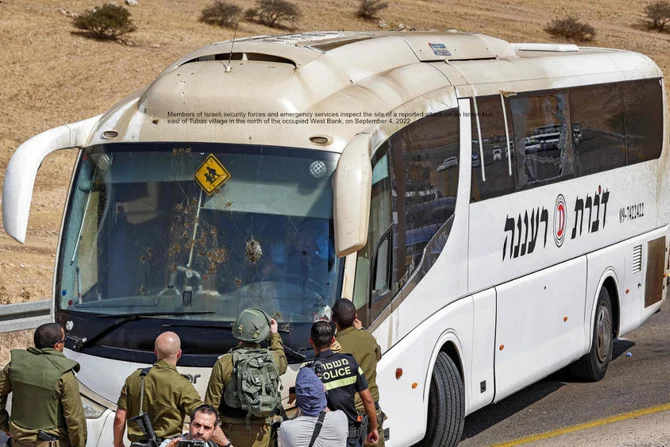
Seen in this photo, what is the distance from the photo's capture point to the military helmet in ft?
25.4

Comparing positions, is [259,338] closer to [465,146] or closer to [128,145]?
[128,145]

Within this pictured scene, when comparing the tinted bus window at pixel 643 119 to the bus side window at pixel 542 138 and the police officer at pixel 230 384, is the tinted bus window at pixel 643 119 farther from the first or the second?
the police officer at pixel 230 384

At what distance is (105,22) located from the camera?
3762 cm

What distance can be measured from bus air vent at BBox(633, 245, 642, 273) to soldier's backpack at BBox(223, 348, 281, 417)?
834 centimetres

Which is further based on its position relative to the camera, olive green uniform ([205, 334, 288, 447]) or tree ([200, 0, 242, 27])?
tree ([200, 0, 242, 27])

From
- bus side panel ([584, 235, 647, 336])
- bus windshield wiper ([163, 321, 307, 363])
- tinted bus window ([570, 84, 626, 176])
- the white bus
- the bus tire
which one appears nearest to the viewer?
bus windshield wiper ([163, 321, 307, 363])

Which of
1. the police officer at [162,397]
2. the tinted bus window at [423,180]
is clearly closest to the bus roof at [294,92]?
the tinted bus window at [423,180]

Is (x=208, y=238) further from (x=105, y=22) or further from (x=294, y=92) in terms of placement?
(x=105, y=22)

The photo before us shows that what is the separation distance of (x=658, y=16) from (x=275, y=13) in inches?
785

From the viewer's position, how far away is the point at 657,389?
1366cm

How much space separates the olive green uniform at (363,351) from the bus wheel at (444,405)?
1941mm

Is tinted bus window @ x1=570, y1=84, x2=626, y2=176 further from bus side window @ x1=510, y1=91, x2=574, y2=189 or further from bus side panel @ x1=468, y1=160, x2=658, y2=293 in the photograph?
bus side window @ x1=510, y1=91, x2=574, y2=189

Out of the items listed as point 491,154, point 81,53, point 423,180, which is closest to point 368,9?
point 81,53

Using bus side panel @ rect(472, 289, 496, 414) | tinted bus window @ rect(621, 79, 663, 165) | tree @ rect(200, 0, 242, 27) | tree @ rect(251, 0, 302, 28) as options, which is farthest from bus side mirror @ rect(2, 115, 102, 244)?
tree @ rect(251, 0, 302, 28)
